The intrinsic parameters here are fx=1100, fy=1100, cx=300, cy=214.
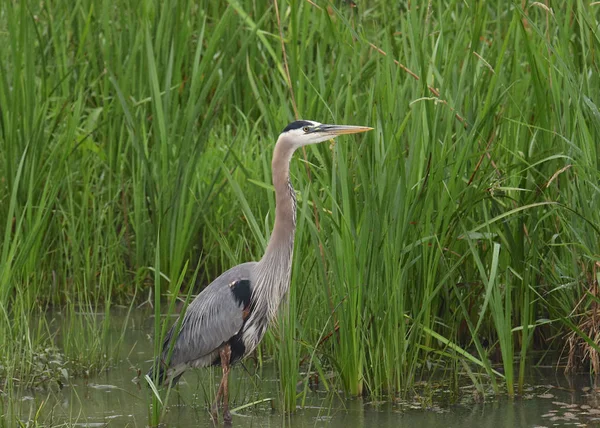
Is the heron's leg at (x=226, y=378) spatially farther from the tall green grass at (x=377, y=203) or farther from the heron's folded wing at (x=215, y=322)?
the tall green grass at (x=377, y=203)

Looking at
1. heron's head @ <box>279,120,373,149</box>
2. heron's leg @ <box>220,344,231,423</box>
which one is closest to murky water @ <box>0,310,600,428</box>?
heron's leg @ <box>220,344,231,423</box>

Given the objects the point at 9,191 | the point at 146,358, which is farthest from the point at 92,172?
the point at 146,358

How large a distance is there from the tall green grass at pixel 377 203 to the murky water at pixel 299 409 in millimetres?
129

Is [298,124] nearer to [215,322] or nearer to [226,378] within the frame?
[215,322]

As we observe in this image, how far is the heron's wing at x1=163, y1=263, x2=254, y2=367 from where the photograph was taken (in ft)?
16.5

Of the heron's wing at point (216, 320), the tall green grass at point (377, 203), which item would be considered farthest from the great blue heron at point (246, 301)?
the tall green grass at point (377, 203)

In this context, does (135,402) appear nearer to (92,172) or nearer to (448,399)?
(448,399)

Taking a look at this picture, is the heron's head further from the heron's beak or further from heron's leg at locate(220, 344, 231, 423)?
heron's leg at locate(220, 344, 231, 423)

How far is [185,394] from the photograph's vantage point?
17.3 ft

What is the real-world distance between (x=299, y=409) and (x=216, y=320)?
1.90ft

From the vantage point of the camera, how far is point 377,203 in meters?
4.74

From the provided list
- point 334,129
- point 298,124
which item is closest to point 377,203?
point 334,129

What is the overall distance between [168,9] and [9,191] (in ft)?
4.94

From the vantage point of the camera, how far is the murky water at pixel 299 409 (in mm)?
4637
